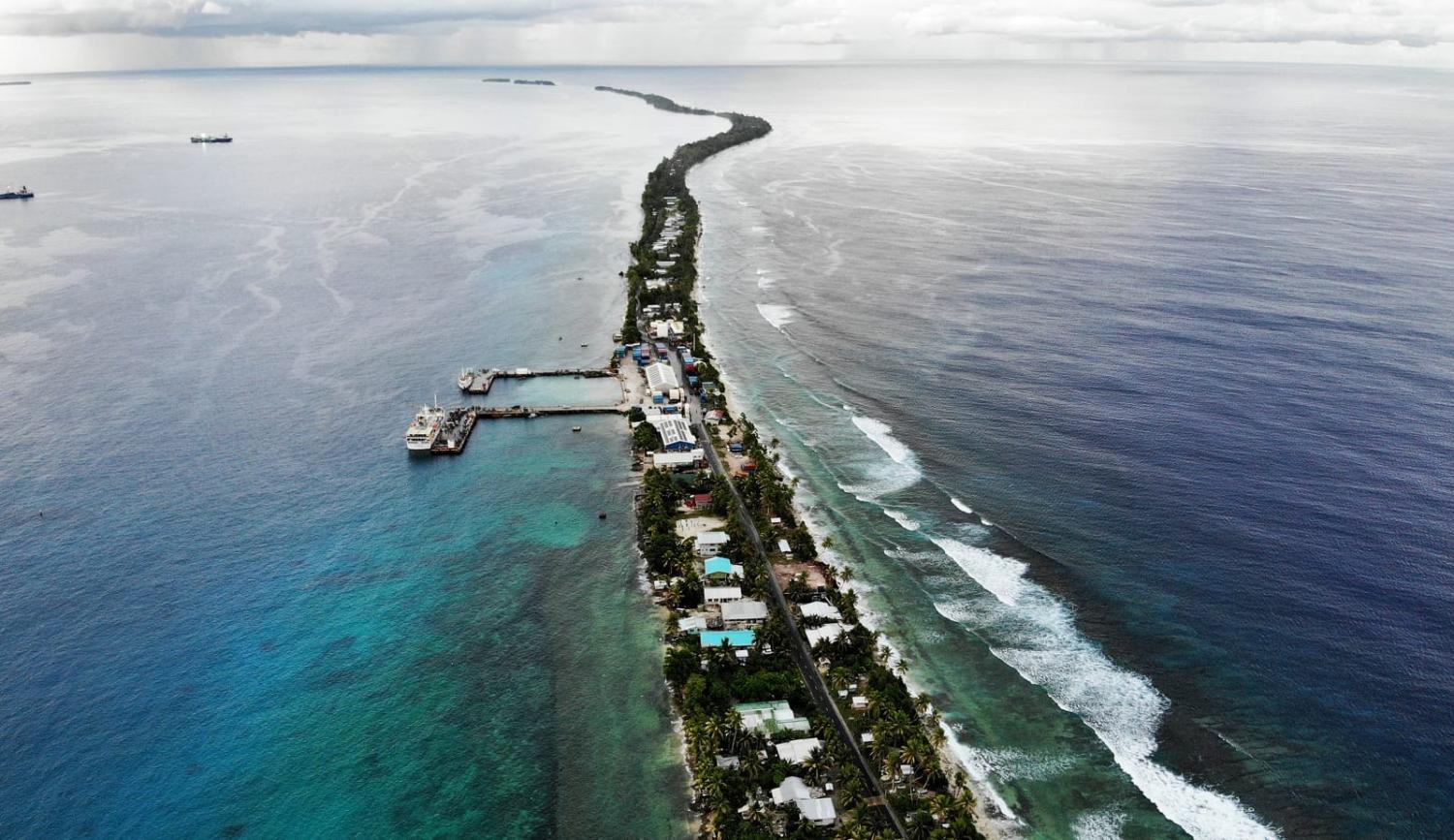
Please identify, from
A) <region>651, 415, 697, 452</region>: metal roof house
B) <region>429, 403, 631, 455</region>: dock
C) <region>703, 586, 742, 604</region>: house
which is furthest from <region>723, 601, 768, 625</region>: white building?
<region>429, 403, 631, 455</region>: dock

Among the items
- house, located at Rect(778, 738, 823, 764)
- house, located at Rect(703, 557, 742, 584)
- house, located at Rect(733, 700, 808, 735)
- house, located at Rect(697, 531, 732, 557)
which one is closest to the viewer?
house, located at Rect(778, 738, 823, 764)

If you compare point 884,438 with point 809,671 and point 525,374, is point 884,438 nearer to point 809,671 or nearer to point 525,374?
point 809,671

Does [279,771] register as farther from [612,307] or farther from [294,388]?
[612,307]

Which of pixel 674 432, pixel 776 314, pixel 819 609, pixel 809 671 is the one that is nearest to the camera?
pixel 809 671

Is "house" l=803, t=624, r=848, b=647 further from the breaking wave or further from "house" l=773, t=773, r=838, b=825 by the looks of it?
the breaking wave

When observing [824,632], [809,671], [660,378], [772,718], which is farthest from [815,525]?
[660,378]
